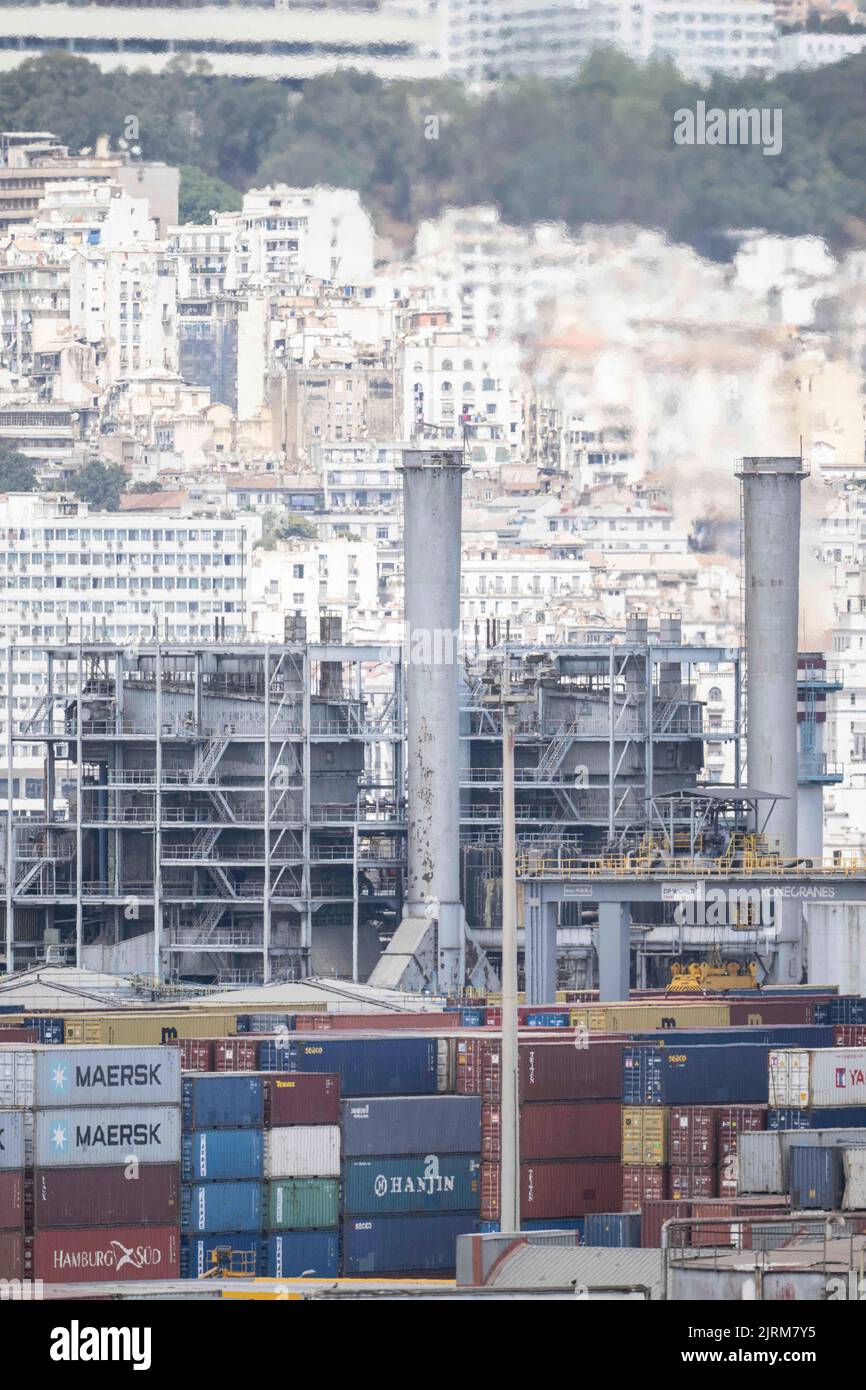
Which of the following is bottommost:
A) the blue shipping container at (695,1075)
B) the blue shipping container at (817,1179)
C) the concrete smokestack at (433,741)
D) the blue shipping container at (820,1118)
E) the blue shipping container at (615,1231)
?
the blue shipping container at (615,1231)

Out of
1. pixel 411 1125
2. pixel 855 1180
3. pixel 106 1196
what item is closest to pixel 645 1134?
pixel 411 1125

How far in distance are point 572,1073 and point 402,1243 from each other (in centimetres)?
460

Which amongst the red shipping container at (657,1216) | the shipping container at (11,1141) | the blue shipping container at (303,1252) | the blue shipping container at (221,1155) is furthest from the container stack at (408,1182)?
the red shipping container at (657,1216)

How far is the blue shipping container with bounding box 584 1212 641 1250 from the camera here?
136ft

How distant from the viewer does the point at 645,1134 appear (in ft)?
158

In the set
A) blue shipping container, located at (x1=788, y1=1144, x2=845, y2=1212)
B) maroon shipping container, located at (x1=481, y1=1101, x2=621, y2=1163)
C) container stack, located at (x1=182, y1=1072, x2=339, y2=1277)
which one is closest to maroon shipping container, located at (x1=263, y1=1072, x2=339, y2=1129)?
container stack, located at (x1=182, y1=1072, x2=339, y2=1277)

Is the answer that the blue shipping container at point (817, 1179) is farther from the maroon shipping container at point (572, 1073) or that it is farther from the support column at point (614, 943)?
the support column at point (614, 943)

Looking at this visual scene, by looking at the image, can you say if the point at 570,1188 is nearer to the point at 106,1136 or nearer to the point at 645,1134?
the point at 645,1134

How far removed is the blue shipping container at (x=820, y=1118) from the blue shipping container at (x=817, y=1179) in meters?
3.82

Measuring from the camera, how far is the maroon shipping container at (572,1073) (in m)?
50.1

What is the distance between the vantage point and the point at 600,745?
90438mm

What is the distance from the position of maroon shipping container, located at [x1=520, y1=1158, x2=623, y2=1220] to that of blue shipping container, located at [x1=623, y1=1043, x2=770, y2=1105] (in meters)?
1.20

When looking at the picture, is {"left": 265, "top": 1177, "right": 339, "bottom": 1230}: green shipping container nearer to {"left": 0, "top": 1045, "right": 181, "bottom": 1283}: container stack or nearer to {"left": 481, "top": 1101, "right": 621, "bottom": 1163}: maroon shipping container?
{"left": 0, "top": 1045, "right": 181, "bottom": 1283}: container stack
